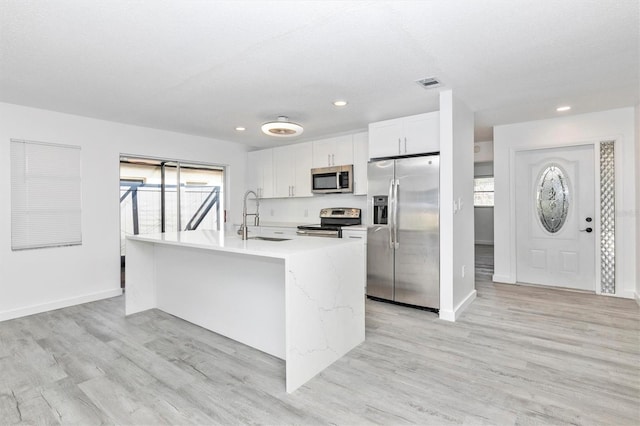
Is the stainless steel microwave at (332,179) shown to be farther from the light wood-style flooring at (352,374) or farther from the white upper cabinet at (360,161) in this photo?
the light wood-style flooring at (352,374)

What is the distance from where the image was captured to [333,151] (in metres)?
4.97

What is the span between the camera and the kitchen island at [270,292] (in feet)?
7.04

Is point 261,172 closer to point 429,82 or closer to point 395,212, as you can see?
point 395,212

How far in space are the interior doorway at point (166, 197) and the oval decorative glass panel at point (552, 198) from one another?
5053 millimetres

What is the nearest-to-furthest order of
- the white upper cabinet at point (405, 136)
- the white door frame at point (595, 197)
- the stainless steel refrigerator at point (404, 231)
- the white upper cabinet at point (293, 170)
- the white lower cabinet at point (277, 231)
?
the stainless steel refrigerator at point (404, 231) → the white upper cabinet at point (405, 136) → the white door frame at point (595, 197) → the white lower cabinet at point (277, 231) → the white upper cabinet at point (293, 170)

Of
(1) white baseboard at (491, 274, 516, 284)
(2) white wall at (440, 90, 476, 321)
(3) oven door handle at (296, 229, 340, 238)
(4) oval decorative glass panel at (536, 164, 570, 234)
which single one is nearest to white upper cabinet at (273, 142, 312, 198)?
(3) oven door handle at (296, 229, 340, 238)

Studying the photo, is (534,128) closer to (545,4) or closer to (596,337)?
(596,337)

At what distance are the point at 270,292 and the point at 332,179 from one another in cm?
270

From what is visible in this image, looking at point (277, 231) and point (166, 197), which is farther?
point (277, 231)

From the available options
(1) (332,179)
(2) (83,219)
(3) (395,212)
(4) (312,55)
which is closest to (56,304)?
(2) (83,219)

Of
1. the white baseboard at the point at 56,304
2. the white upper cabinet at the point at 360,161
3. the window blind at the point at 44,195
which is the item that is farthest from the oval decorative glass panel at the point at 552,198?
the window blind at the point at 44,195

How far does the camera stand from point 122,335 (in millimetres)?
2959

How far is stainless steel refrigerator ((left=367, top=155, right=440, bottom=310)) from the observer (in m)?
3.54

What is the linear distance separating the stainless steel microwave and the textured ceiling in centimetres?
111
